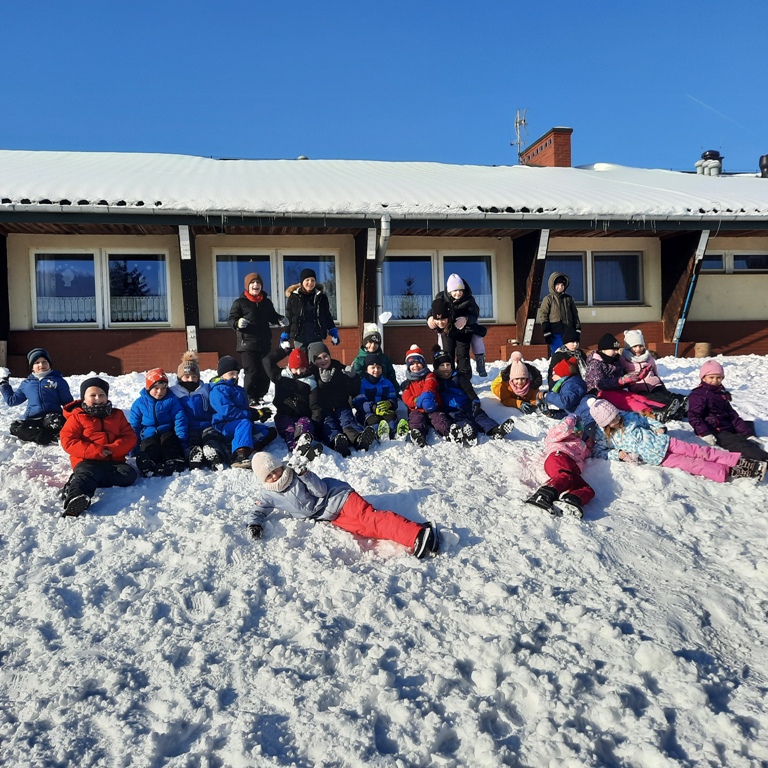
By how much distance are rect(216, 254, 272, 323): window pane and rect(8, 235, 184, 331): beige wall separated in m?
0.79

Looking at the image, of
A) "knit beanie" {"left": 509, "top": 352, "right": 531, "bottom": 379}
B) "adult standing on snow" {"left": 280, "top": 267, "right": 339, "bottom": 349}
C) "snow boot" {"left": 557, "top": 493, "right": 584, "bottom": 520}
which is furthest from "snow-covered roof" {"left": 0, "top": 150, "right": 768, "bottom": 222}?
"snow boot" {"left": 557, "top": 493, "right": 584, "bottom": 520}

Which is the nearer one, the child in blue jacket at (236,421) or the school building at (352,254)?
the child in blue jacket at (236,421)

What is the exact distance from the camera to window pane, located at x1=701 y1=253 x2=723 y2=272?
505 inches

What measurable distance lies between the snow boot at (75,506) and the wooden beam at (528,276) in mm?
8399

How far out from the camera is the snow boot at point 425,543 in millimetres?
4363

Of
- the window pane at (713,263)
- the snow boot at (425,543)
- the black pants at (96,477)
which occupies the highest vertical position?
the window pane at (713,263)

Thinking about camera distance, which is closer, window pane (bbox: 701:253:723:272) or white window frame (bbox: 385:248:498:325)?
white window frame (bbox: 385:248:498:325)

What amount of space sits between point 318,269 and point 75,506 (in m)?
7.56

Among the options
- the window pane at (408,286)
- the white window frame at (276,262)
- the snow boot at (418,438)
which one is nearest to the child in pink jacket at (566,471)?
the snow boot at (418,438)

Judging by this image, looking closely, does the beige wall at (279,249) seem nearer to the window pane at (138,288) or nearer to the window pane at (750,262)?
the window pane at (138,288)

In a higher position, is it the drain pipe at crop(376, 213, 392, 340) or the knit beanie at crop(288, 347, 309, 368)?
the drain pipe at crop(376, 213, 392, 340)

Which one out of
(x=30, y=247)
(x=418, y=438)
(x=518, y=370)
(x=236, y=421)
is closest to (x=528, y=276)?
(x=518, y=370)

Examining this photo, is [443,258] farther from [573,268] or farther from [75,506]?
[75,506]

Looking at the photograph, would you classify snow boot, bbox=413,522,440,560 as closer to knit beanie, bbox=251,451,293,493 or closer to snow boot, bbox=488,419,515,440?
knit beanie, bbox=251,451,293,493
